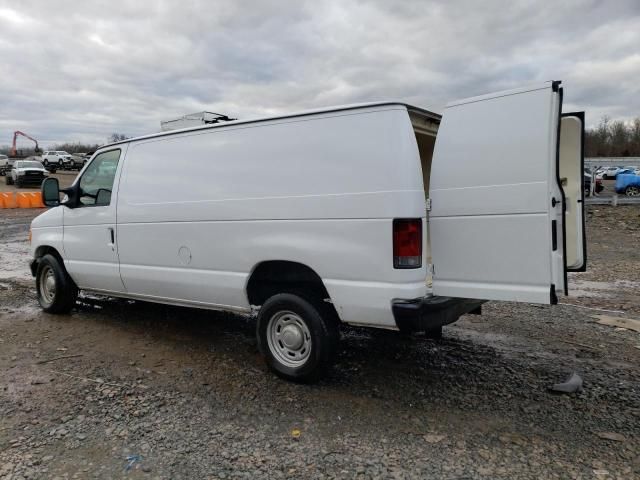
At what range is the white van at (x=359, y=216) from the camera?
11.5 ft

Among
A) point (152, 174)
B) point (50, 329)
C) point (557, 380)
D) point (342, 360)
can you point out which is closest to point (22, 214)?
point (50, 329)

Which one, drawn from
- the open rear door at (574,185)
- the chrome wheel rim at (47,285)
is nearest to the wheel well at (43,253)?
the chrome wheel rim at (47,285)

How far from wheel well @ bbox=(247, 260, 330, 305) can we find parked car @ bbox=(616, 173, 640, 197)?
2503 cm

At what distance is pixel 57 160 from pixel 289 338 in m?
48.0

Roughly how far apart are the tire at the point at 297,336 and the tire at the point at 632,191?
2512cm

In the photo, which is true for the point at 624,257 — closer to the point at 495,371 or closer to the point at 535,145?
the point at 495,371

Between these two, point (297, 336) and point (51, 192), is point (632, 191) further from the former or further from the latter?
point (51, 192)

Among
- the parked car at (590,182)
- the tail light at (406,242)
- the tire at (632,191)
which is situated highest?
the parked car at (590,182)

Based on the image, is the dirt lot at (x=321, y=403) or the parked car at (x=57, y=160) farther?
the parked car at (x=57, y=160)

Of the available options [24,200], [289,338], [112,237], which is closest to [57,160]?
Result: [24,200]

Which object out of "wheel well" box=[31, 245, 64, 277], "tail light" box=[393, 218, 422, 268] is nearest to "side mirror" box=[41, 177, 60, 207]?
"wheel well" box=[31, 245, 64, 277]

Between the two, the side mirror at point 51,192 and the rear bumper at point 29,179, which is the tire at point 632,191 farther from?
the rear bumper at point 29,179

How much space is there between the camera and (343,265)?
3.85 metres

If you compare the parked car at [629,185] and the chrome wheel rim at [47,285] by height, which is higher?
the parked car at [629,185]
